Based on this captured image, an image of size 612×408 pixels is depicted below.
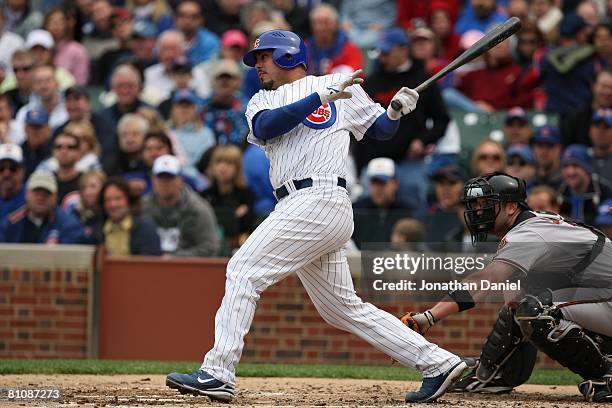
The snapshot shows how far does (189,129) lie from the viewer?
484 inches

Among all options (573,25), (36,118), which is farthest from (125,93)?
(573,25)

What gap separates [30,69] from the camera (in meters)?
13.2

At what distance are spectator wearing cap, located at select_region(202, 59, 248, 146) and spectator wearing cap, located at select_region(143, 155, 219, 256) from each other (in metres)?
1.65

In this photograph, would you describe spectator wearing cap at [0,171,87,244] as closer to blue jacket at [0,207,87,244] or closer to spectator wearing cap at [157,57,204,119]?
Answer: blue jacket at [0,207,87,244]

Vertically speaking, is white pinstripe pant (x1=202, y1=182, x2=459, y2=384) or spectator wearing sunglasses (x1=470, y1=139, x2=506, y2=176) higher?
spectator wearing sunglasses (x1=470, y1=139, x2=506, y2=176)

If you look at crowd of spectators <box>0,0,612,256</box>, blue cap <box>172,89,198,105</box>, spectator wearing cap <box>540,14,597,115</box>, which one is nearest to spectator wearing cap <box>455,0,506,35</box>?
crowd of spectators <box>0,0,612,256</box>

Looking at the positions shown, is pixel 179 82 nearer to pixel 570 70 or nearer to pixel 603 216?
pixel 570 70

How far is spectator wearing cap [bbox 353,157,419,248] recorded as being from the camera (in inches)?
404

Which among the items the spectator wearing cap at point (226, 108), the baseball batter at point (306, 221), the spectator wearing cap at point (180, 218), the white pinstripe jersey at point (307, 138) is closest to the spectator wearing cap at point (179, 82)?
the spectator wearing cap at point (226, 108)

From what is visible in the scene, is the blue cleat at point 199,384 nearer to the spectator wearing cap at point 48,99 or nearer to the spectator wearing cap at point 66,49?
the spectator wearing cap at point 48,99

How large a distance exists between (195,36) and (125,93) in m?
1.43

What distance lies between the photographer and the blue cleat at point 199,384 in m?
6.25

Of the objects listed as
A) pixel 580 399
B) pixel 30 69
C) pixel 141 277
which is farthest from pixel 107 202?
pixel 580 399

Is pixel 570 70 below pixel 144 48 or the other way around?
below
